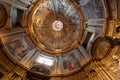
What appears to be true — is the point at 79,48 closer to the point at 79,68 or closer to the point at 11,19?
the point at 79,68

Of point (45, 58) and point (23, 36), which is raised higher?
point (23, 36)

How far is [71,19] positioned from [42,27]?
7.02 feet

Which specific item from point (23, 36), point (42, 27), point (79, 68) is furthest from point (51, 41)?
point (79, 68)

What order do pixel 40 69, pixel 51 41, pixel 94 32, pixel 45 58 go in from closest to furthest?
pixel 94 32
pixel 40 69
pixel 45 58
pixel 51 41

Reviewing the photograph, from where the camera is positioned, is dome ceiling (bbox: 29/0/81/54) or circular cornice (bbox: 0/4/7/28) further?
dome ceiling (bbox: 29/0/81/54)

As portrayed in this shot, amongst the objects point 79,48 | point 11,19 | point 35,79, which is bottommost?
point 35,79

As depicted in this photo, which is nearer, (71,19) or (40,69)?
(40,69)

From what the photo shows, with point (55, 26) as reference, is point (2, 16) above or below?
above

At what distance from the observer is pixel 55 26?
18219mm

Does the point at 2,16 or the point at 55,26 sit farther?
A: the point at 55,26

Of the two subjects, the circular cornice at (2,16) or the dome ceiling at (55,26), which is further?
the dome ceiling at (55,26)

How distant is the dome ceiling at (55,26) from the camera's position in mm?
16938

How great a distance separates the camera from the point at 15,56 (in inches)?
602

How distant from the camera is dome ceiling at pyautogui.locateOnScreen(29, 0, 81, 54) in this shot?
16.9 metres
